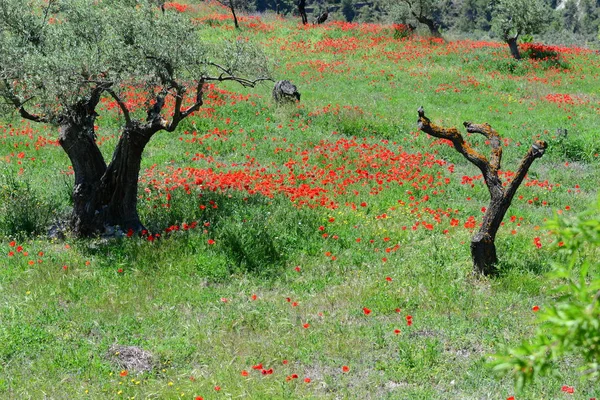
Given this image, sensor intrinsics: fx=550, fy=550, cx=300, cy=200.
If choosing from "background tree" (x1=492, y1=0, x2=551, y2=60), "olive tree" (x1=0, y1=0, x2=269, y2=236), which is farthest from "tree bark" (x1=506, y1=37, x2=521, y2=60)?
"olive tree" (x1=0, y1=0, x2=269, y2=236)

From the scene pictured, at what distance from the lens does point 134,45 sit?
1035 cm

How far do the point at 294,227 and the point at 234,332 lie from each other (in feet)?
11.5

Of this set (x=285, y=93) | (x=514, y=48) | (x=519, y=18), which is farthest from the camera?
(x=514, y=48)

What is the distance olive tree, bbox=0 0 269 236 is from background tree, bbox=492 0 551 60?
2547 centimetres

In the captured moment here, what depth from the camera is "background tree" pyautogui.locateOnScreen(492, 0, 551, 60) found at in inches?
1271

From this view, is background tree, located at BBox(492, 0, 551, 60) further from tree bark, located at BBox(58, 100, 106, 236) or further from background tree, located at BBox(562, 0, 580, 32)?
background tree, located at BBox(562, 0, 580, 32)

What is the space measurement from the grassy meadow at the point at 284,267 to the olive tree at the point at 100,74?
33.6 inches

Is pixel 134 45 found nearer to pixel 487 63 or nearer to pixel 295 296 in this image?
pixel 295 296

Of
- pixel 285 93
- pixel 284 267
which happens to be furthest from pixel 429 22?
pixel 284 267

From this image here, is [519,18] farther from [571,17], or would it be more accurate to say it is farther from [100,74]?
[571,17]

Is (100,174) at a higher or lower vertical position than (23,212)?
higher

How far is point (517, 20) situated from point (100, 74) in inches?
1123

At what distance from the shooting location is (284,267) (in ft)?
32.0

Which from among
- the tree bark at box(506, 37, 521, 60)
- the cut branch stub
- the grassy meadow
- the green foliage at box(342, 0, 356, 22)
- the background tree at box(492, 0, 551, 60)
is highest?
the green foliage at box(342, 0, 356, 22)
